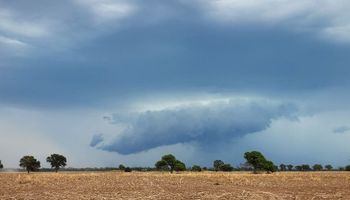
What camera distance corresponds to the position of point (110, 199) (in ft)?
116

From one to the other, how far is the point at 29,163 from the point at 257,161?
250 ft

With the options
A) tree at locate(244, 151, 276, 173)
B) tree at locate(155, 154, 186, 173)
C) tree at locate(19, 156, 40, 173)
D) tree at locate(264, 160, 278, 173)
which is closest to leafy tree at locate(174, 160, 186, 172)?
tree at locate(155, 154, 186, 173)

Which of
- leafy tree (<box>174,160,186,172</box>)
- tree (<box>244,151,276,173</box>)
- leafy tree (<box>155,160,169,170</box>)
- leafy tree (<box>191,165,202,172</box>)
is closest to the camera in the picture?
tree (<box>244,151,276,173</box>)

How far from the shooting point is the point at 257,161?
13762 cm

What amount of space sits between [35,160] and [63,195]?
132535mm

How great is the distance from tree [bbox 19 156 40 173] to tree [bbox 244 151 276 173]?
71.8 meters

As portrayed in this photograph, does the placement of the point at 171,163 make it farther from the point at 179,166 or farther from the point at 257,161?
the point at 257,161

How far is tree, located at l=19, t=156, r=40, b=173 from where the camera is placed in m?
160

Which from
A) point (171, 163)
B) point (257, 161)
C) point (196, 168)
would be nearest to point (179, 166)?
point (171, 163)

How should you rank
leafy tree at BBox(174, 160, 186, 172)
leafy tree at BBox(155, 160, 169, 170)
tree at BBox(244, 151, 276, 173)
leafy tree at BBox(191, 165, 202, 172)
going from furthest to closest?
leafy tree at BBox(191, 165, 202, 172)
leafy tree at BBox(155, 160, 169, 170)
leafy tree at BBox(174, 160, 186, 172)
tree at BBox(244, 151, 276, 173)

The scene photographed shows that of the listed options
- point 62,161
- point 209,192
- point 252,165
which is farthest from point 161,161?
point 209,192

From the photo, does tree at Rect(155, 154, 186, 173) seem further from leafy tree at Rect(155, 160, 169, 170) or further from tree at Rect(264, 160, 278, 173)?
tree at Rect(264, 160, 278, 173)

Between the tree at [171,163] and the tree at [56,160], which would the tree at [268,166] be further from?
the tree at [56,160]

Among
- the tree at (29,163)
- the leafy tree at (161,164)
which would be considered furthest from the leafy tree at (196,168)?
the tree at (29,163)
